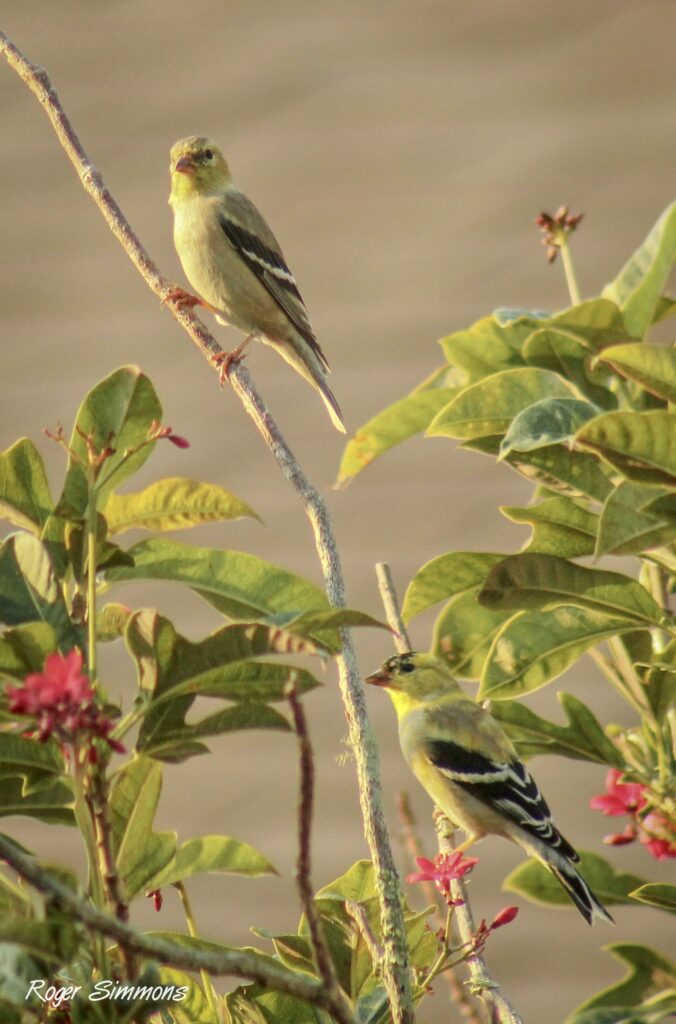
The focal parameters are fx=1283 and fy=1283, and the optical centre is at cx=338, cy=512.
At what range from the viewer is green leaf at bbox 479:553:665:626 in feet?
5.32

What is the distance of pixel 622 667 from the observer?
6.69 ft

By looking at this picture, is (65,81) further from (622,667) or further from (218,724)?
(218,724)

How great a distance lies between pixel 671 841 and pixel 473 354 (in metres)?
0.85

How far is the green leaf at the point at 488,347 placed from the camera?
2.17 m

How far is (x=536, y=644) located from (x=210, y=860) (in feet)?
1.89

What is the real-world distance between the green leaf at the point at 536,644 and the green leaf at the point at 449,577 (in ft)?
0.39

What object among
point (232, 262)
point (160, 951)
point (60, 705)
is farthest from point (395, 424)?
point (232, 262)

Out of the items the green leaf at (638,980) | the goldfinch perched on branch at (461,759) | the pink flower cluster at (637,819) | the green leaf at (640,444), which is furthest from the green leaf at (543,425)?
the goldfinch perched on branch at (461,759)

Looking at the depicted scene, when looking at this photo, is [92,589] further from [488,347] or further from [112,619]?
[488,347]

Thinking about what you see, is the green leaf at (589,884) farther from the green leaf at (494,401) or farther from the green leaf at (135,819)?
the green leaf at (135,819)

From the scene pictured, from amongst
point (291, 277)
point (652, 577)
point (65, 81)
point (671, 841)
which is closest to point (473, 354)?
point (652, 577)

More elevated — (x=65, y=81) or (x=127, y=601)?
(x=65, y=81)

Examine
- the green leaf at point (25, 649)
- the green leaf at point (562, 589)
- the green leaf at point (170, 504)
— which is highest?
the green leaf at point (170, 504)

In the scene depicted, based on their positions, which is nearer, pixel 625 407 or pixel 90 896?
pixel 90 896
